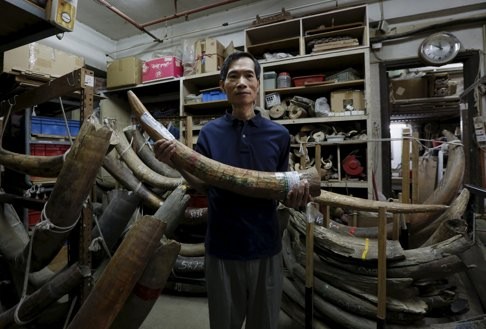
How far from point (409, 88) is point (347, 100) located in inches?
67.5

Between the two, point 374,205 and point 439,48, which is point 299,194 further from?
point 439,48

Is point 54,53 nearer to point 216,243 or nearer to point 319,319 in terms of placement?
point 216,243

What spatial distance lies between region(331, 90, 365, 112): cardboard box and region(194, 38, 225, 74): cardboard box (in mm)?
1581

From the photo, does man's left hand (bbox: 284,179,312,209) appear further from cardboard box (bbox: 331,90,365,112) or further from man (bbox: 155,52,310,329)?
cardboard box (bbox: 331,90,365,112)

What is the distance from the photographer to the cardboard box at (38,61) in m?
2.50

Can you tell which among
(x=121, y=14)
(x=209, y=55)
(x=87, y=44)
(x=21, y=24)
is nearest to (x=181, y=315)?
(x=21, y=24)

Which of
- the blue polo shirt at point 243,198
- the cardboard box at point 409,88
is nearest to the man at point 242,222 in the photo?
the blue polo shirt at point 243,198

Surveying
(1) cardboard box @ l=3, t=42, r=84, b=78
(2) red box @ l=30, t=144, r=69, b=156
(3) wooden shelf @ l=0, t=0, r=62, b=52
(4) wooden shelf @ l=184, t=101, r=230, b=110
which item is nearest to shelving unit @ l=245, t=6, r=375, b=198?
(4) wooden shelf @ l=184, t=101, r=230, b=110

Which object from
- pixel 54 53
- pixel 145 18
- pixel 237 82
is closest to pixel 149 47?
pixel 145 18

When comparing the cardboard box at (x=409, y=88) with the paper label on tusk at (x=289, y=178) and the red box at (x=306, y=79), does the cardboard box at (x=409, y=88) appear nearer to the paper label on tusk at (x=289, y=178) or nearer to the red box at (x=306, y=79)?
the red box at (x=306, y=79)

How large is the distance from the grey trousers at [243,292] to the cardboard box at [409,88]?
384 centimetres

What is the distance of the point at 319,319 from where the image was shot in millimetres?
1682

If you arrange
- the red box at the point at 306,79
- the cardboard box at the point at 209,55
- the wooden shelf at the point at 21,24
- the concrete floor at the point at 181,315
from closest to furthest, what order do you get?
the wooden shelf at the point at 21,24 < the concrete floor at the point at 181,315 < the red box at the point at 306,79 < the cardboard box at the point at 209,55

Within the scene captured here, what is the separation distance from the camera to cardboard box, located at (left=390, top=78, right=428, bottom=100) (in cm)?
388
